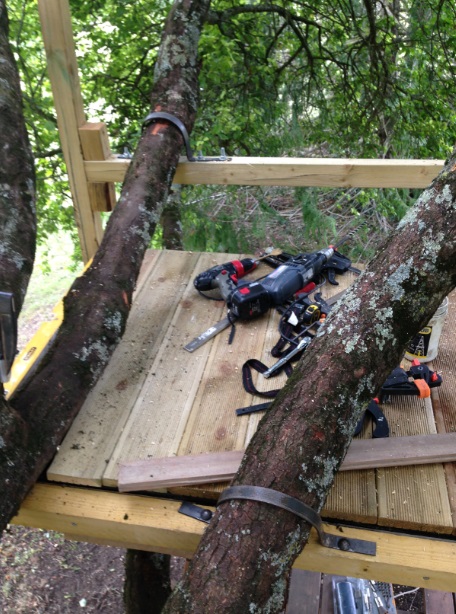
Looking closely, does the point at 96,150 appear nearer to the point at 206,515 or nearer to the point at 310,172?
the point at 310,172

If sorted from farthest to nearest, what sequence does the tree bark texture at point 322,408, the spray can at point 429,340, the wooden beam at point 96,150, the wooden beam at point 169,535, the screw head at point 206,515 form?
the wooden beam at point 96,150
the spray can at point 429,340
the screw head at point 206,515
the wooden beam at point 169,535
the tree bark texture at point 322,408

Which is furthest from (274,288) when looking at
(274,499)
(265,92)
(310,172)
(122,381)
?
(265,92)

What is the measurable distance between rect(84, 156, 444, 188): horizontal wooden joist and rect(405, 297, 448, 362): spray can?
769 millimetres

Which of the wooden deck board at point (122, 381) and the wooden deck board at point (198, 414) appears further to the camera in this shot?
the wooden deck board at point (122, 381)

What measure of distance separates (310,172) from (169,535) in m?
1.76

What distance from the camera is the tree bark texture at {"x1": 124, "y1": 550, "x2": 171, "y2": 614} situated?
2.89 metres

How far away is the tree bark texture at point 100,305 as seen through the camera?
58.6 inches

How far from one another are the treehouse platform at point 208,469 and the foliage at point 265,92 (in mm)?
2801

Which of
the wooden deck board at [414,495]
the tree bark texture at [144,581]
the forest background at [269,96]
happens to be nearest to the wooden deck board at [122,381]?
the wooden deck board at [414,495]

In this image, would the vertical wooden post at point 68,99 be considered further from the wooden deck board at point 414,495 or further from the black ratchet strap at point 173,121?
the wooden deck board at point 414,495

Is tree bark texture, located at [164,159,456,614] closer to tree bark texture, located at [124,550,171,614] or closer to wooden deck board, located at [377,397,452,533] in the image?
wooden deck board, located at [377,397,452,533]

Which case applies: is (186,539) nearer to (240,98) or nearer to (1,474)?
(1,474)

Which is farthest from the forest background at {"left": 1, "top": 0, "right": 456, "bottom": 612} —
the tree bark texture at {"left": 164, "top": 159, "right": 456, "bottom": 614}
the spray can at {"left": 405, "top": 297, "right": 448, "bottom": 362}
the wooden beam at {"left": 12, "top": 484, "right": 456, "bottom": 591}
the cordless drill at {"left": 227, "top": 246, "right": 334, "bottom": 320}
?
the wooden beam at {"left": 12, "top": 484, "right": 456, "bottom": 591}

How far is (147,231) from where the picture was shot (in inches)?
86.2
